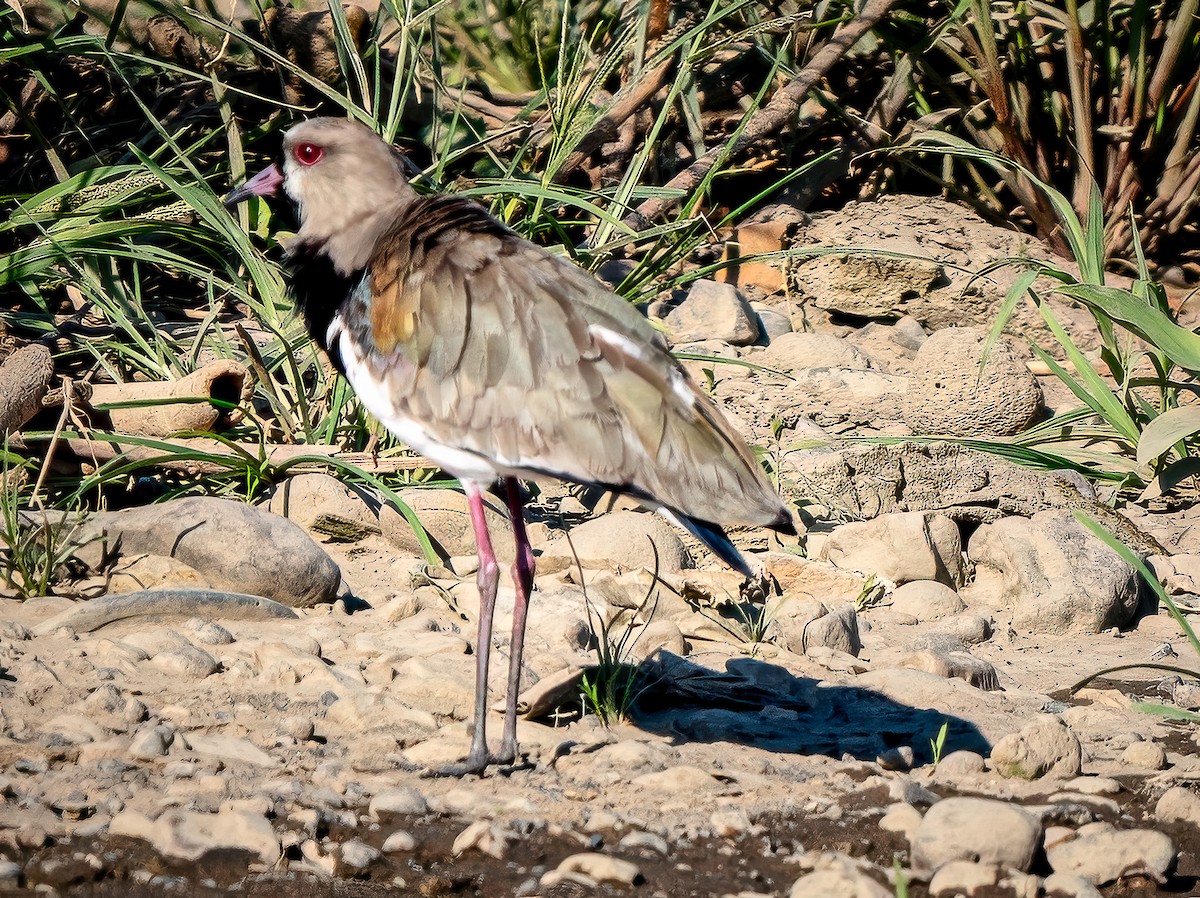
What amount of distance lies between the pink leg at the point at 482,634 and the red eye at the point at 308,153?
1138mm

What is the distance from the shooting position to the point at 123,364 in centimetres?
577

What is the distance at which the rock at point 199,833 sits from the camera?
114 inches

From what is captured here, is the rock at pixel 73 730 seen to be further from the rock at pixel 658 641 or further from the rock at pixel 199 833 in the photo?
the rock at pixel 658 641

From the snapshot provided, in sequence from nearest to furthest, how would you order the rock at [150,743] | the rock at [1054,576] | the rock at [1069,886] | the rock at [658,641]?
the rock at [1069,886] < the rock at [150,743] < the rock at [658,641] < the rock at [1054,576]

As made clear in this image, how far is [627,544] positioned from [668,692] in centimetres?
93

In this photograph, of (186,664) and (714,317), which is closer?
(186,664)

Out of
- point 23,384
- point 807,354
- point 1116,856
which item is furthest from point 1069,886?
point 807,354

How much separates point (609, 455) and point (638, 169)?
9.36 feet

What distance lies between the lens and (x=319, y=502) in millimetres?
5094

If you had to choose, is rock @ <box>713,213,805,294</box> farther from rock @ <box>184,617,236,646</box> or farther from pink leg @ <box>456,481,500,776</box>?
rock @ <box>184,617,236,646</box>

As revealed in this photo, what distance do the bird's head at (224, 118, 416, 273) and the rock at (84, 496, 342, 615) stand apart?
917 millimetres

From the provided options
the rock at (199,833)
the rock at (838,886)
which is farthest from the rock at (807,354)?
the rock at (199,833)

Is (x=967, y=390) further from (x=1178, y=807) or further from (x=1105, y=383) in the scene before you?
(x=1178, y=807)

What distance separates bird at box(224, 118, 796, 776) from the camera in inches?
138
